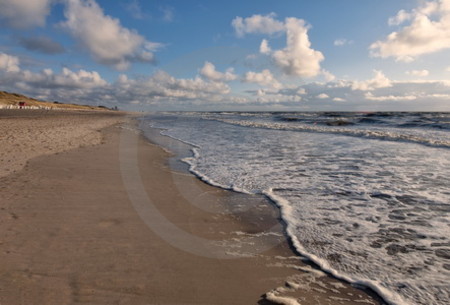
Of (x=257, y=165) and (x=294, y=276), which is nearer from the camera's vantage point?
(x=294, y=276)

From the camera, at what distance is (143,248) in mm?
3900

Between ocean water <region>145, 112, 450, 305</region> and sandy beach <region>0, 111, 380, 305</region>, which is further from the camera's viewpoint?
ocean water <region>145, 112, 450, 305</region>

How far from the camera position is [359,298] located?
121 inches

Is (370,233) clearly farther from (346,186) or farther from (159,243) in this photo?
(159,243)

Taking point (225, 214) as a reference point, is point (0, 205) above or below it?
above

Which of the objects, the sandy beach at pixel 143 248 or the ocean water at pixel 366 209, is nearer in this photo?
the sandy beach at pixel 143 248

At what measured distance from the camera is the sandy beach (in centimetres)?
298

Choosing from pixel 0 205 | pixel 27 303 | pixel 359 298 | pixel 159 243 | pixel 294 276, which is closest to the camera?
pixel 27 303

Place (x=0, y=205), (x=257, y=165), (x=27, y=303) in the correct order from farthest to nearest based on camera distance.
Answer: (x=257, y=165) → (x=0, y=205) → (x=27, y=303)

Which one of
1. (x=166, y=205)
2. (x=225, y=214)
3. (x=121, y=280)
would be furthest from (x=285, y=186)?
(x=121, y=280)

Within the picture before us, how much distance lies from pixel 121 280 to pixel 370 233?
3903 millimetres

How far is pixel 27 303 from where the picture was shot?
2672mm

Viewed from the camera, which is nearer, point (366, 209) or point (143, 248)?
point (143, 248)

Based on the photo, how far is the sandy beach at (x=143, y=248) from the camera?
298 centimetres
